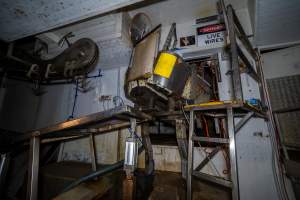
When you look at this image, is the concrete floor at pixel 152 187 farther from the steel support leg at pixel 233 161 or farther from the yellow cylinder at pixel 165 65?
the yellow cylinder at pixel 165 65

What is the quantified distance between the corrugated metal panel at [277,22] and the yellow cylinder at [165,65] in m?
1.32

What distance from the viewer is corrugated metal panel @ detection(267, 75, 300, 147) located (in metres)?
1.94

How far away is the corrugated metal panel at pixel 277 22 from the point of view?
5.58 ft

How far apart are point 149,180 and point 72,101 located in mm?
2905

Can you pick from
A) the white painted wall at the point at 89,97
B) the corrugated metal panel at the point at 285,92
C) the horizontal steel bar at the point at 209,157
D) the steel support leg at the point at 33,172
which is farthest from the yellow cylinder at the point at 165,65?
the corrugated metal panel at the point at 285,92

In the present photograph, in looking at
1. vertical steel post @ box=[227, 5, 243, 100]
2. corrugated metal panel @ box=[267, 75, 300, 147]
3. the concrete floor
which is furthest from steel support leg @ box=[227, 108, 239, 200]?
corrugated metal panel @ box=[267, 75, 300, 147]

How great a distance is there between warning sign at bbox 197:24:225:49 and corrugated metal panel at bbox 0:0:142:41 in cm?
160

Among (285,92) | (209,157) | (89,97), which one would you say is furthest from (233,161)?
(89,97)

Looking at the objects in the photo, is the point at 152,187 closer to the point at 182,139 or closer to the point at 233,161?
the point at 182,139

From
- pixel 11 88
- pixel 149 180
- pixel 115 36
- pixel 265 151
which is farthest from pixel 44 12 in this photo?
pixel 265 151

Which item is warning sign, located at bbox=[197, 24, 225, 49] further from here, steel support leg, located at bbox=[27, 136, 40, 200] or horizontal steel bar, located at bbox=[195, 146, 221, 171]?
steel support leg, located at bbox=[27, 136, 40, 200]

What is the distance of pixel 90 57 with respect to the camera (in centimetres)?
233

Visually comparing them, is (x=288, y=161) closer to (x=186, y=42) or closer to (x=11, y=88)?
(x=186, y=42)

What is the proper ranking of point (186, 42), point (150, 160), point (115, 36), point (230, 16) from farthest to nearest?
point (186, 42) → point (115, 36) → point (150, 160) → point (230, 16)
